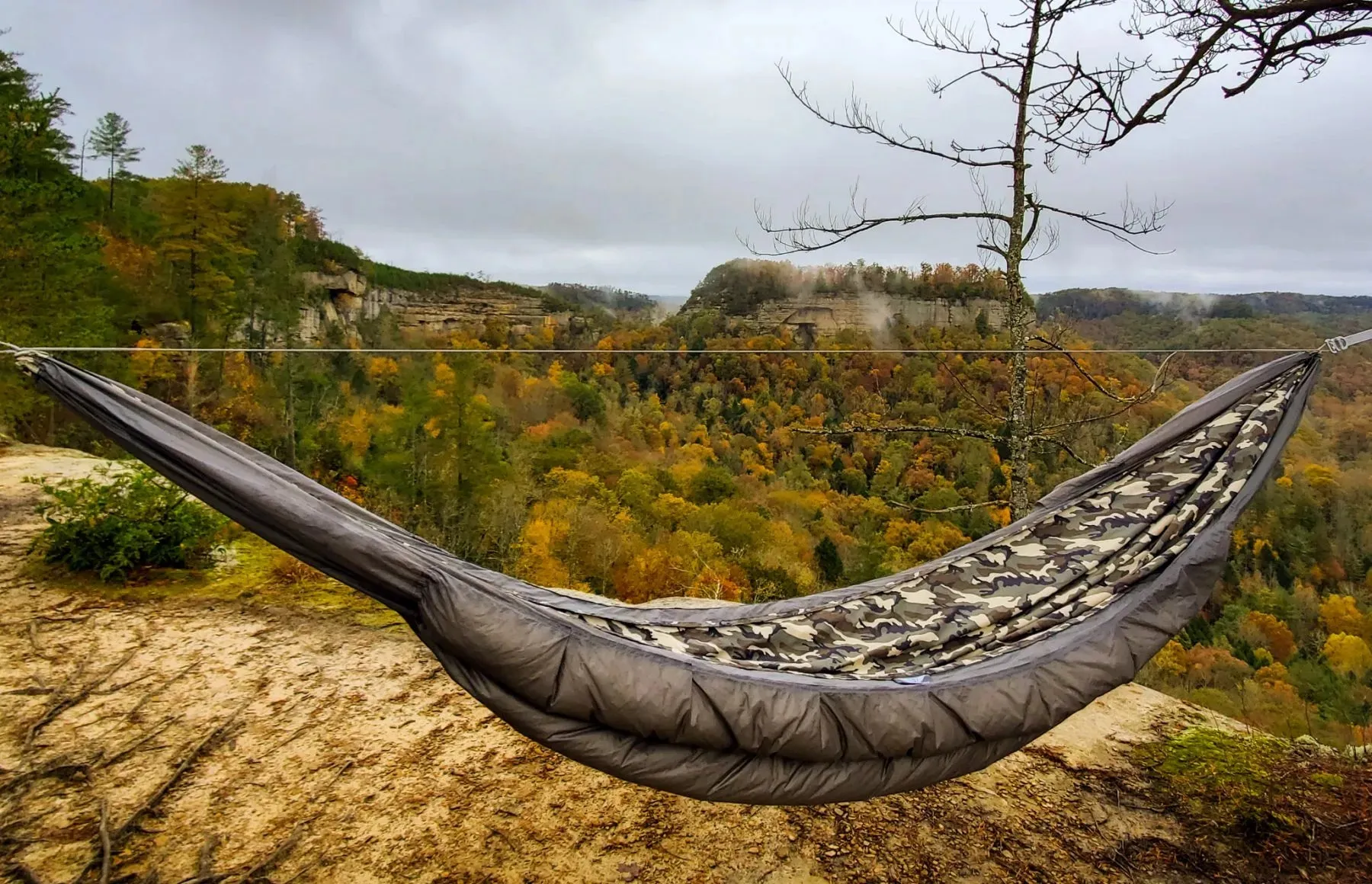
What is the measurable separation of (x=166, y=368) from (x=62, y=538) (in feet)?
23.7

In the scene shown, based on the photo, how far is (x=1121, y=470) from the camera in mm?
2186

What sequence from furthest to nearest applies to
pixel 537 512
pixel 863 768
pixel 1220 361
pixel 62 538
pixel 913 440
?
1. pixel 913 440
2. pixel 537 512
3. pixel 1220 361
4. pixel 62 538
5. pixel 863 768

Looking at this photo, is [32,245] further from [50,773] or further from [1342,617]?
[1342,617]

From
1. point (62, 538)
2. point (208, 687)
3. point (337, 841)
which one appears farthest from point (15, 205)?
point (337, 841)

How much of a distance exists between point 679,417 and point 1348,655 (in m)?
15.3

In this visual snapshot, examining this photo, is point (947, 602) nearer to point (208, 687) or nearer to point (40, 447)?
point (208, 687)

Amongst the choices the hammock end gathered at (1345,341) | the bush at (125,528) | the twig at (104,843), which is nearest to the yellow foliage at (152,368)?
the bush at (125,528)

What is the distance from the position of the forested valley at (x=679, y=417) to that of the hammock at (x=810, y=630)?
1.61ft

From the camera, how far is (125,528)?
3.94 m

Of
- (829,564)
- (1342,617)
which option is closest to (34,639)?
(829,564)

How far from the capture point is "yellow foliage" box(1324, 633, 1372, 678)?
40.6 ft

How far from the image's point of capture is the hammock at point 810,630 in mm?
1343

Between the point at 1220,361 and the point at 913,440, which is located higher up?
the point at 1220,361

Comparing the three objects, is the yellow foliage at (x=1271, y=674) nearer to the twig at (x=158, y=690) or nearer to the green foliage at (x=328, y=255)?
the twig at (x=158, y=690)
